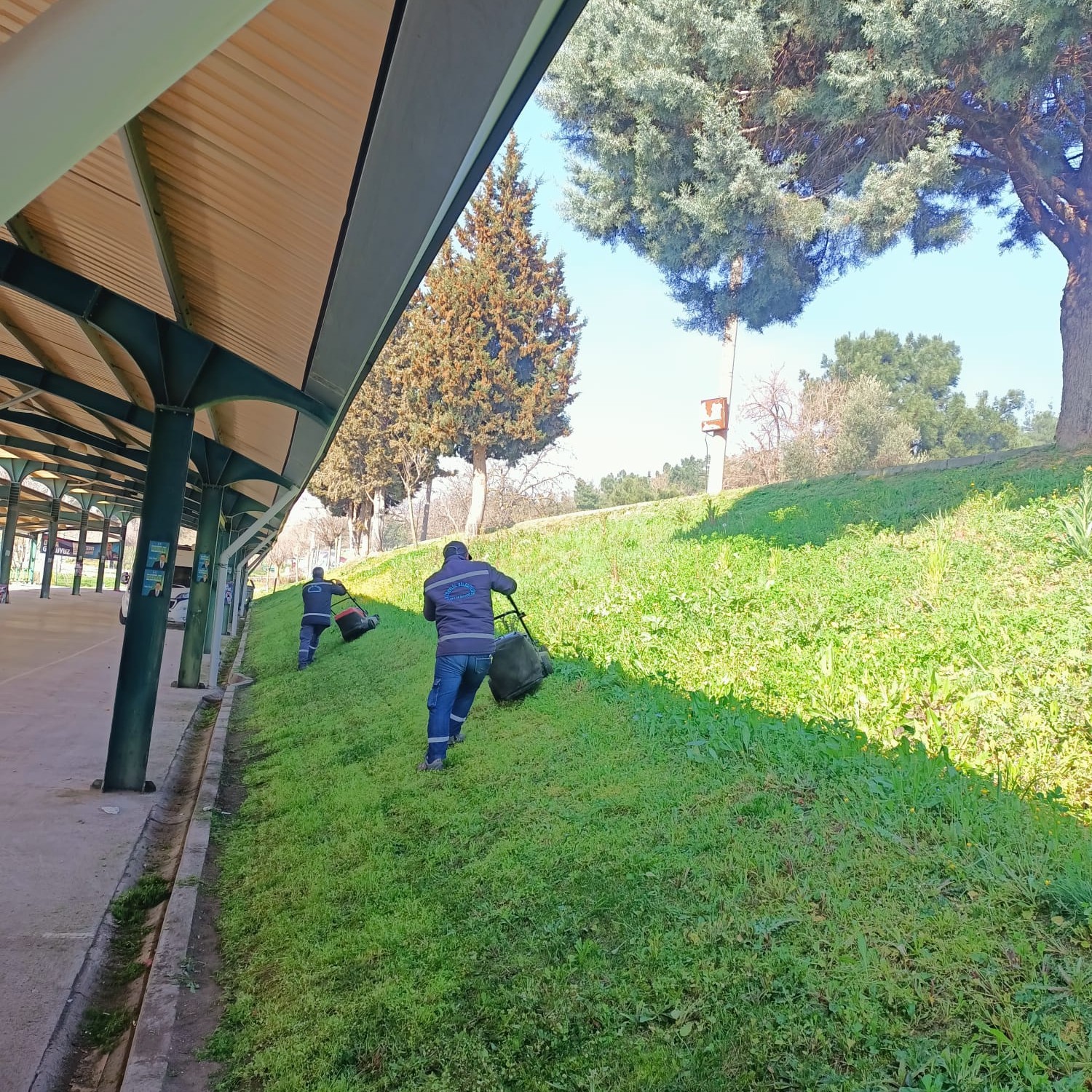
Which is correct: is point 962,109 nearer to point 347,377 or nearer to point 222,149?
point 347,377

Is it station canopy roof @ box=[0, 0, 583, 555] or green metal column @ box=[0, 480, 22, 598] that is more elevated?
station canopy roof @ box=[0, 0, 583, 555]

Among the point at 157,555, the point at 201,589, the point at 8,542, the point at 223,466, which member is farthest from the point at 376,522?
the point at 157,555

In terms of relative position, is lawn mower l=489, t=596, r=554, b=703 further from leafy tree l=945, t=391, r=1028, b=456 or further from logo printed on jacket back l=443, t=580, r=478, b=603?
leafy tree l=945, t=391, r=1028, b=456

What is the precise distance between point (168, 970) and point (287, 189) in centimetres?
390

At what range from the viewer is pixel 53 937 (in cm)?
482

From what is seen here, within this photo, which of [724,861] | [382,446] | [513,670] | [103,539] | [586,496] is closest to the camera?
[724,861]

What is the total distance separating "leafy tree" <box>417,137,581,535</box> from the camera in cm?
3306

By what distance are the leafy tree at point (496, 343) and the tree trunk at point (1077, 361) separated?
65.6 feet

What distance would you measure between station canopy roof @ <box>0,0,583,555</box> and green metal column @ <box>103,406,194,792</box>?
0.90m

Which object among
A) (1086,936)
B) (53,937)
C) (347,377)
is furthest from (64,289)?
(1086,936)

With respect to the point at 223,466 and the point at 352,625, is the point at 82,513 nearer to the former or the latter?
the point at 352,625

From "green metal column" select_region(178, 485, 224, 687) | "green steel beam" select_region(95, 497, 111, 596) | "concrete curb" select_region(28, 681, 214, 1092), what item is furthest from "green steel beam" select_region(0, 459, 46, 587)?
"concrete curb" select_region(28, 681, 214, 1092)

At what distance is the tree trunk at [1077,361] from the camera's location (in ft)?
45.8

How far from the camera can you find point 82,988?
4.36 meters
